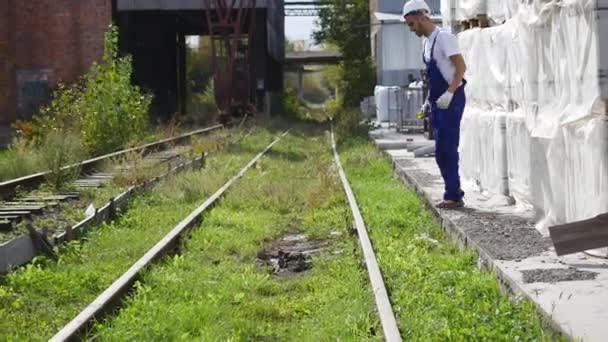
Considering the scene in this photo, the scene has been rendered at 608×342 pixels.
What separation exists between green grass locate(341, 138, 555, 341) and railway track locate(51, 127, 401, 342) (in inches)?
3.8

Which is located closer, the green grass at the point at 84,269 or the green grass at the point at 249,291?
the green grass at the point at 249,291

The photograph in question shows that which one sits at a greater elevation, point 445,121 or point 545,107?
point 545,107

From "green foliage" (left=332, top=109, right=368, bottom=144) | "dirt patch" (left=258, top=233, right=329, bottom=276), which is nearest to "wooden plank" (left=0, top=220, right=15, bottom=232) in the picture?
"dirt patch" (left=258, top=233, right=329, bottom=276)

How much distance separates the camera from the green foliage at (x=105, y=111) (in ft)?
70.5

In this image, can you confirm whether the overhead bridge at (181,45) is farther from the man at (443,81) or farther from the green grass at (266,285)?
the man at (443,81)

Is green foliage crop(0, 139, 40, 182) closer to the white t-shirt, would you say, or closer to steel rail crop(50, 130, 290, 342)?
steel rail crop(50, 130, 290, 342)

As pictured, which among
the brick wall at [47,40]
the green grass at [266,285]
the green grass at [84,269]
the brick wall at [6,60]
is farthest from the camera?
the brick wall at [6,60]

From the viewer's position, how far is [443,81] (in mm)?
9945

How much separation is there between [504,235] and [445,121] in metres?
1.81

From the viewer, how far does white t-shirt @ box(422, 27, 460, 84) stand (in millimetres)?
9797

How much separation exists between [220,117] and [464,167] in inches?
922

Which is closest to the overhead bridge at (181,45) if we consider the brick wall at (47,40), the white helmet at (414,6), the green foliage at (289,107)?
the green foliage at (289,107)

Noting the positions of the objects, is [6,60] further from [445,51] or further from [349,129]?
[445,51]

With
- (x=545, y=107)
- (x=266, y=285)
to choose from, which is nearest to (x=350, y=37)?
(x=545, y=107)
